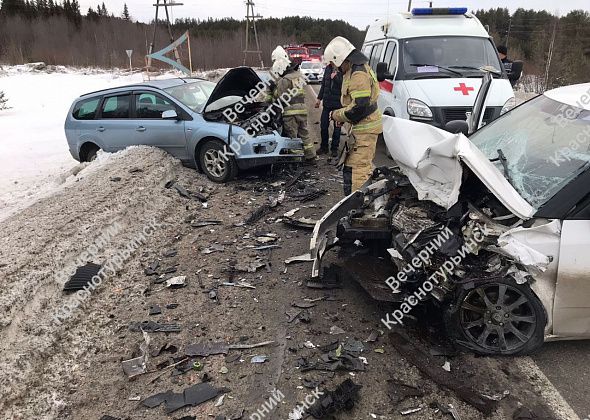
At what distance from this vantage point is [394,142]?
13.6 feet

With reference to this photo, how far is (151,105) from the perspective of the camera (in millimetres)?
7852

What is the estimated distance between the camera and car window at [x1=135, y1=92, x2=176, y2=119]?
774cm

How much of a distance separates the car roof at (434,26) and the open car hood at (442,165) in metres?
5.16

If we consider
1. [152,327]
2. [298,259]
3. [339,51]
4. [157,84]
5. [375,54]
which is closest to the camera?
[152,327]

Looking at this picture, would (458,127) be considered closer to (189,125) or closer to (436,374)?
(436,374)

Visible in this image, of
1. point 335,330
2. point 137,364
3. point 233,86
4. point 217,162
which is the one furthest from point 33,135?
point 335,330

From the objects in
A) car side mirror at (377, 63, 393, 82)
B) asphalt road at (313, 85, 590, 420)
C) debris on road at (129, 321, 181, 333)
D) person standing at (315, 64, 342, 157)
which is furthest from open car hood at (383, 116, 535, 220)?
person standing at (315, 64, 342, 157)

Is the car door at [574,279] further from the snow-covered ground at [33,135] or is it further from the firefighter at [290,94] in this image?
the snow-covered ground at [33,135]

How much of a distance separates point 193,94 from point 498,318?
264 inches

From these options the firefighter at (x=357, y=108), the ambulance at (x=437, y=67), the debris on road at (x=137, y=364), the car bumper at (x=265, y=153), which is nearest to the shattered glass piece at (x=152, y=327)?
the debris on road at (x=137, y=364)

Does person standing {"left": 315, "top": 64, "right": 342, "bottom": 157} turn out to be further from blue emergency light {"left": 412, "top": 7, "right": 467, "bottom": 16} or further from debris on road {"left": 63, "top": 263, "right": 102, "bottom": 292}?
debris on road {"left": 63, "top": 263, "right": 102, "bottom": 292}

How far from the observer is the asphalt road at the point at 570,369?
2773 mm

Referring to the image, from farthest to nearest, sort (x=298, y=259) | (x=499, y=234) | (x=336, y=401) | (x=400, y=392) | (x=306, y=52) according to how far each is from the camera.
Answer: (x=306, y=52) → (x=298, y=259) → (x=499, y=234) → (x=400, y=392) → (x=336, y=401)

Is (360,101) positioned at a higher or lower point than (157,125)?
higher
